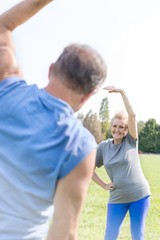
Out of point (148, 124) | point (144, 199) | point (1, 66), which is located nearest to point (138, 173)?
point (144, 199)

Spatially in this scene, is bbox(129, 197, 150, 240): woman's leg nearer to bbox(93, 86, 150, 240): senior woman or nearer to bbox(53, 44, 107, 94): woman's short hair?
bbox(93, 86, 150, 240): senior woman

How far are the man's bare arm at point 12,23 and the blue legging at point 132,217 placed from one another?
3.75m

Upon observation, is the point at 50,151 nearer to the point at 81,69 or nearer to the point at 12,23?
the point at 81,69

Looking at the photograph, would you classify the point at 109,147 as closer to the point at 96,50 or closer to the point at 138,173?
the point at 138,173

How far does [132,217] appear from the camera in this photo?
18.8ft

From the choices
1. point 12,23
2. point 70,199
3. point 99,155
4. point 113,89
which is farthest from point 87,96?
point 99,155

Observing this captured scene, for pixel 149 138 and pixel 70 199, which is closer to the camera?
pixel 70 199

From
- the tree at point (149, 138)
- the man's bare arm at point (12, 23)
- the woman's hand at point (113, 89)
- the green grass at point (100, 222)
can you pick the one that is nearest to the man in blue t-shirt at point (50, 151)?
the man's bare arm at point (12, 23)

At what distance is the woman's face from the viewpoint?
18.9 feet

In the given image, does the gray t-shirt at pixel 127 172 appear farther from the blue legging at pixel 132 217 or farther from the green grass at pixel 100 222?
the green grass at pixel 100 222

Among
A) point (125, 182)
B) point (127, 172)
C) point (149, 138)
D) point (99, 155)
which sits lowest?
point (149, 138)

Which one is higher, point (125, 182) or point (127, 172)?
point (127, 172)

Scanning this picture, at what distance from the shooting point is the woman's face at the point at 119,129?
5750 mm

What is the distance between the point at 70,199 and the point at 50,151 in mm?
180
